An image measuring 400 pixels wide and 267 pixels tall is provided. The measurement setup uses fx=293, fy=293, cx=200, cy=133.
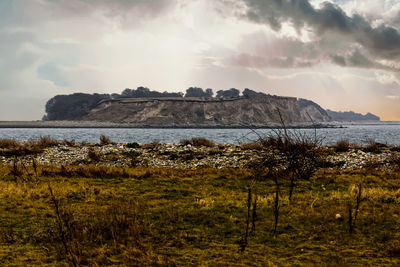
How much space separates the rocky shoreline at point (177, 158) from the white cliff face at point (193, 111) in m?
144

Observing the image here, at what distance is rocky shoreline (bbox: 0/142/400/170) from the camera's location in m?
17.8

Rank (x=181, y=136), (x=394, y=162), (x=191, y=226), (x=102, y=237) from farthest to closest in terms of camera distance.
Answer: (x=181, y=136) → (x=394, y=162) → (x=191, y=226) → (x=102, y=237)

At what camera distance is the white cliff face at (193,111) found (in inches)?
6713

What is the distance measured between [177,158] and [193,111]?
161 meters

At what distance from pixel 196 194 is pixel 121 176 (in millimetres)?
4807

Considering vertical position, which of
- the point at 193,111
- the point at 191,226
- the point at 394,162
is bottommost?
the point at 191,226

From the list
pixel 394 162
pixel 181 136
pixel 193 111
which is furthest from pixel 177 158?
pixel 193 111

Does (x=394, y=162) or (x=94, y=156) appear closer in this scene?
(x=394, y=162)

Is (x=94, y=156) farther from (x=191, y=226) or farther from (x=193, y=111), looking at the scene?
(x=193, y=111)

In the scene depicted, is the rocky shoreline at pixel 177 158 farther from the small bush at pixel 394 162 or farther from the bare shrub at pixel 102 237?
the bare shrub at pixel 102 237

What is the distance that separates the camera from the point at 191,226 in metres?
6.52

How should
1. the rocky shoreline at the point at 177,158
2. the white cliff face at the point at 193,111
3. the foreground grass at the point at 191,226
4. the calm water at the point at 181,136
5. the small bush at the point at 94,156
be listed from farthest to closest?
the white cliff face at the point at 193,111
the calm water at the point at 181,136
the small bush at the point at 94,156
the rocky shoreline at the point at 177,158
the foreground grass at the point at 191,226

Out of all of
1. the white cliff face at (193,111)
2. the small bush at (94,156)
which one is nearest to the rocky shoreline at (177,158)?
the small bush at (94,156)

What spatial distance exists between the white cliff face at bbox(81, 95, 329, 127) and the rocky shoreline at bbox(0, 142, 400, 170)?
471 feet
